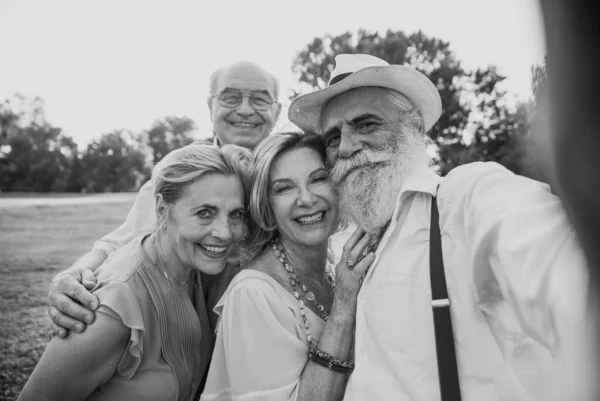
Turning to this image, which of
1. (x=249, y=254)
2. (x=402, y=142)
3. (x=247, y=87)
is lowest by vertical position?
(x=249, y=254)

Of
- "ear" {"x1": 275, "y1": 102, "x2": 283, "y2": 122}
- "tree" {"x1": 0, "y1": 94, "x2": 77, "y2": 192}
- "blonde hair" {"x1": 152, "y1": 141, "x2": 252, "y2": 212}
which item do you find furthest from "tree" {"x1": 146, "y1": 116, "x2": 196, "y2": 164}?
"blonde hair" {"x1": 152, "y1": 141, "x2": 252, "y2": 212}

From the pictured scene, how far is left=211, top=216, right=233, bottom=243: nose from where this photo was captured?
8.45 ft

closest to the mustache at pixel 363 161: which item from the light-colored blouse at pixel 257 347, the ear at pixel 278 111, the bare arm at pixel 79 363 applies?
the light-colored blouse at pixel 257 347

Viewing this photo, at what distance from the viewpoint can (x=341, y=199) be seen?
2.50 meters

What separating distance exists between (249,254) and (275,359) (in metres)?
0.91

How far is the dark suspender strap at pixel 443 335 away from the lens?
155 cm

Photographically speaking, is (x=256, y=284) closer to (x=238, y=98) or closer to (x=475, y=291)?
(x=475, y=291)

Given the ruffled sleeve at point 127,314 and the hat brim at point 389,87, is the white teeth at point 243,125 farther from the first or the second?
the ruffled sleeve at point 127,314

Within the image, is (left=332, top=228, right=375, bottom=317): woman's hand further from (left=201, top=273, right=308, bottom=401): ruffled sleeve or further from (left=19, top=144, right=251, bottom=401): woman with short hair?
(left=19, top=144, right=251, bottom=401): woman with short hair

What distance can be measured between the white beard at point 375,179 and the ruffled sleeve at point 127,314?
1316 millimetres

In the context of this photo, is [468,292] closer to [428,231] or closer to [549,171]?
[428,231]

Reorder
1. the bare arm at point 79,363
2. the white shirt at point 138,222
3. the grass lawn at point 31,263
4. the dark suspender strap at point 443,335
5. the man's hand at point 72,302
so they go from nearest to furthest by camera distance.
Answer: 1. the dark suspender strap at point 443,335
2. the bare arm at point 79,363
3. the man's hand at point 72,302
4. the white shirt at point 138,222
5. the grass lawn at point 31,263

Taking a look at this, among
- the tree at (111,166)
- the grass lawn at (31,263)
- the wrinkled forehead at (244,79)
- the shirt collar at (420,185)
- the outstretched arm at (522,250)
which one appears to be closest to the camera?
the outstretched arm at (522,250)

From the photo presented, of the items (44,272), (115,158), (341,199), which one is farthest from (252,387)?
(115,158)
